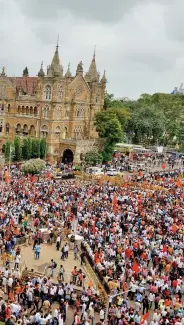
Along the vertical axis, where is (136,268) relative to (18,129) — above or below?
below

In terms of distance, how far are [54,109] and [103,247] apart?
3452 centimetres

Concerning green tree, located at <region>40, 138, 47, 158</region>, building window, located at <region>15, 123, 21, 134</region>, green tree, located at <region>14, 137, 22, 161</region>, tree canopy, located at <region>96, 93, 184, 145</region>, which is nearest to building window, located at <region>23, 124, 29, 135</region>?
building window, located at <region>15, 123, 21, 134</region>

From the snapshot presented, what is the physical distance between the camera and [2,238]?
24859 millimetres

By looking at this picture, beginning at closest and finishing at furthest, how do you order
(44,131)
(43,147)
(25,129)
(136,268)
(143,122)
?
(136,268) < (43,147) < (44,131) < (25,129) < (143,122)

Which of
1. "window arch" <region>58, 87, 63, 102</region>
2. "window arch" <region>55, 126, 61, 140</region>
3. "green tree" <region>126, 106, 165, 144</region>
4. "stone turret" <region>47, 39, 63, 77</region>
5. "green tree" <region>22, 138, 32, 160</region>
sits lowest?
"green tree" <region>22, 138, 32, 160</region>

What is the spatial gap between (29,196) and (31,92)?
95.2 ft

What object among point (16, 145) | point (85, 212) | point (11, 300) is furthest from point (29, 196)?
point (16, 145)

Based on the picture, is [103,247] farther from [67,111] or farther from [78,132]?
[78,132]

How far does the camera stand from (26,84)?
61.5 metres

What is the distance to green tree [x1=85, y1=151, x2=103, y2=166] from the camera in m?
56.0

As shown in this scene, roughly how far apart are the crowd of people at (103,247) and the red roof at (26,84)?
21334 millimetres

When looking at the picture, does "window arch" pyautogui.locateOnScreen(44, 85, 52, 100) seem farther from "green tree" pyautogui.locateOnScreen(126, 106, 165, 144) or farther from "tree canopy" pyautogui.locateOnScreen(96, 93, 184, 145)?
"green tree" pyautogui.locateOnScreen(126, 106, 165, 144)

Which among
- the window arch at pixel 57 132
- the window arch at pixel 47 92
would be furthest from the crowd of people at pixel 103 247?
the window arch at pixel 47 92

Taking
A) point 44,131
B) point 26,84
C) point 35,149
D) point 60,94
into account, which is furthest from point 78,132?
point 26,84
